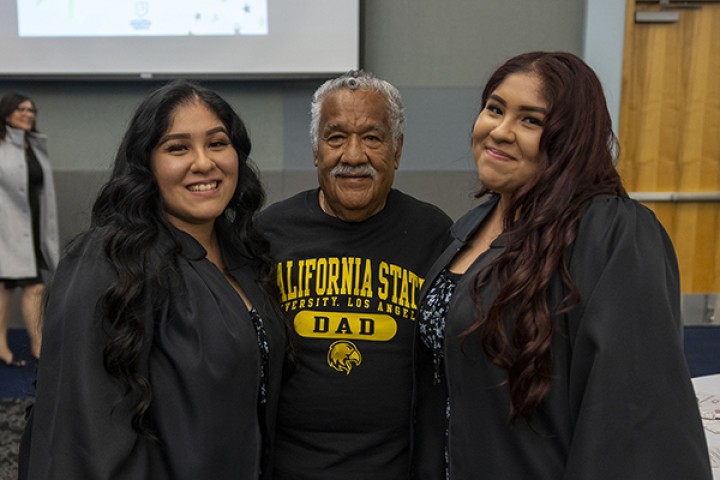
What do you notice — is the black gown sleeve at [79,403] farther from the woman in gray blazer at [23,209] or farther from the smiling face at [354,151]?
the woman in gray blazer at [23,209]

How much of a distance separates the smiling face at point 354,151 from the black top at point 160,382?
428 mm

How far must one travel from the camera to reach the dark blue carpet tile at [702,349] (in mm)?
4133

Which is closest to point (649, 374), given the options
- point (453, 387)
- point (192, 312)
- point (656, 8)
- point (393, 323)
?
point (453, 387)

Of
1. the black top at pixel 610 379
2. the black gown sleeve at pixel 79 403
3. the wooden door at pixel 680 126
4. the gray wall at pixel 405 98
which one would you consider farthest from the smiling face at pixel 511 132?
the wooden door at pixel 680 126

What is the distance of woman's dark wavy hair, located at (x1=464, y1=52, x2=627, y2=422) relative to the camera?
4.24 feet

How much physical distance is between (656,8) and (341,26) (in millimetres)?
2070

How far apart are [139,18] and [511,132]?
12.0 feet

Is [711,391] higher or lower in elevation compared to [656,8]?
lower

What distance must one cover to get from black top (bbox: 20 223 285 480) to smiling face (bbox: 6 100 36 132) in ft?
10.2

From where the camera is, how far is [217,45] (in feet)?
14.7

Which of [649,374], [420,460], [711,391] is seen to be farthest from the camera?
[711,391]

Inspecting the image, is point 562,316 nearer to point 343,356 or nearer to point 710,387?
point 343,356

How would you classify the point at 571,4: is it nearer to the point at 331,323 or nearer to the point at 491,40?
the point at 491,40

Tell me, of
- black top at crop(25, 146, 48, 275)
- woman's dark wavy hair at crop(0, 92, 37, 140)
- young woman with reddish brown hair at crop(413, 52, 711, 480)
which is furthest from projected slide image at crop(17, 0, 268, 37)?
young woman with reddish brown hair at crop(413, 52, 711, 480)
